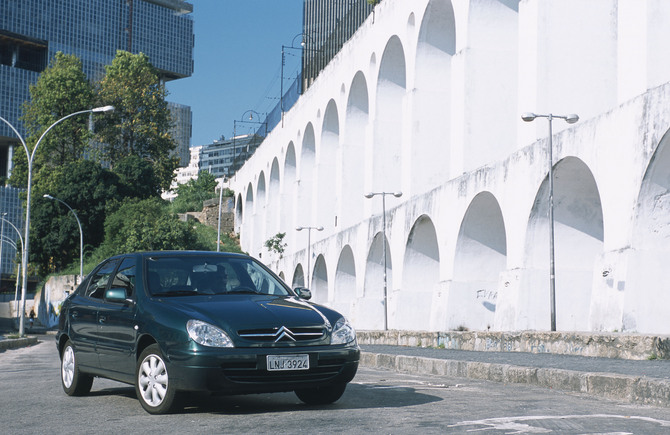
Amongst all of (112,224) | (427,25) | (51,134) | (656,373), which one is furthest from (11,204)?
(656,373)

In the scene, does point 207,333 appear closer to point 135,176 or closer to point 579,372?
point 579,372

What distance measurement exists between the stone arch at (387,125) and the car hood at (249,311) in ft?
109

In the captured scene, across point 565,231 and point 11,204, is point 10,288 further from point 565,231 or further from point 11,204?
point 565,231

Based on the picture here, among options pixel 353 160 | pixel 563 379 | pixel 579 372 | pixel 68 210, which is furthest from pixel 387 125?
pixel 579 372

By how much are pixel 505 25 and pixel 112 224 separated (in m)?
36.9

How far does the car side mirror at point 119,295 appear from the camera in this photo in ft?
25.4

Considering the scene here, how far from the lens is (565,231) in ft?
75.4

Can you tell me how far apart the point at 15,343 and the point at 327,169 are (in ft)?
93.2

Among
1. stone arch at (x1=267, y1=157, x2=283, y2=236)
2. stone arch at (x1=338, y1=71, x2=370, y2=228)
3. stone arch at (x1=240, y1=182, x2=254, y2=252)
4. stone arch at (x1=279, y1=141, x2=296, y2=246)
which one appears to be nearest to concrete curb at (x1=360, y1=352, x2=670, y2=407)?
stone arch at (x1=338, y1=71, x2=370, y2=228)

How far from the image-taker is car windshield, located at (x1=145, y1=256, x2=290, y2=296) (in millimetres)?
7785

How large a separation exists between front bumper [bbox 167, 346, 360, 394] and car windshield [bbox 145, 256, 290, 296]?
0.96 metres

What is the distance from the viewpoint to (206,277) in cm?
796

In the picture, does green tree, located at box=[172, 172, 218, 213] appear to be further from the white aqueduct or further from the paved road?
the paved road

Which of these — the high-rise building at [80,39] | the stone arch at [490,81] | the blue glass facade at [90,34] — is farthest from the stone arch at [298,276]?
the blue glass facade at [90,34]
